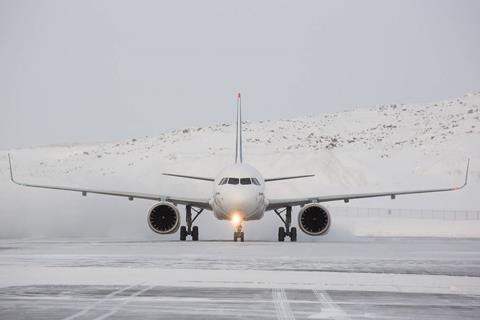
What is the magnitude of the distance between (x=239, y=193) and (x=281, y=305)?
95.6 ft

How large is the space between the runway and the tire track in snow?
0.05ft

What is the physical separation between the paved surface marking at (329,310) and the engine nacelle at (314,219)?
30005mm

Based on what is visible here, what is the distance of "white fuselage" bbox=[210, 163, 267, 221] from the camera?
4672 cm

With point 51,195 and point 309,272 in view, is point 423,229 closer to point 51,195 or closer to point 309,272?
point 51,195

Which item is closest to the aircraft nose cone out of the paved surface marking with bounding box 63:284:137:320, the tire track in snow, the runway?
the runway

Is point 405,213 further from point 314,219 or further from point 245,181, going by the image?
point 245,181

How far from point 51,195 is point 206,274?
5510 cm

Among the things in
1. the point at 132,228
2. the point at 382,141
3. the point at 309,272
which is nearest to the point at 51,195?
the point at 132,228

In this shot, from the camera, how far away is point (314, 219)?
50.2m

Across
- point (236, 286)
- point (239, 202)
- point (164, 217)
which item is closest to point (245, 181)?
point (239, 202)

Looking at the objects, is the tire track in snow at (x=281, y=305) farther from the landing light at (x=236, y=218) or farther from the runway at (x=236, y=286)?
the landing light at (x=236, y=218)

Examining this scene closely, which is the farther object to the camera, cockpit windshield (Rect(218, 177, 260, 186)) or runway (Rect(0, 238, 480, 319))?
cockpit windshield (Rect(218, 177, 260, 186))

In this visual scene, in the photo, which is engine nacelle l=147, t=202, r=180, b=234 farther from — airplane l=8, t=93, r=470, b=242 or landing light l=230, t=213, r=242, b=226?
landing light l=230, t=213, r=242, b=226

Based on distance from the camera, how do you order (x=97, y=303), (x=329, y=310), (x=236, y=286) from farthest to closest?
(x=236, y=286) < (x=97, y=303) < (x=329, y=310)
